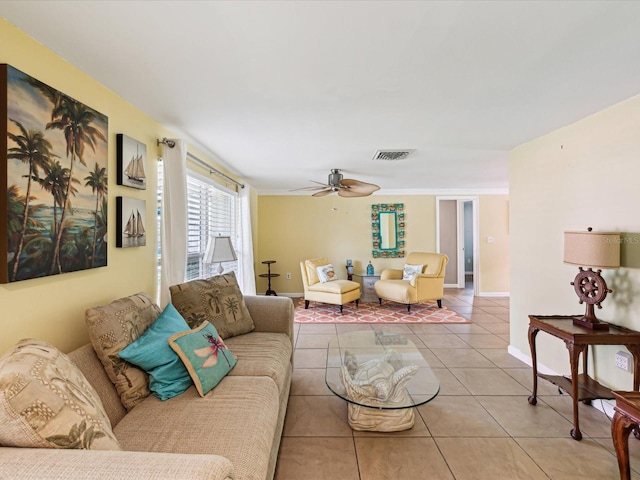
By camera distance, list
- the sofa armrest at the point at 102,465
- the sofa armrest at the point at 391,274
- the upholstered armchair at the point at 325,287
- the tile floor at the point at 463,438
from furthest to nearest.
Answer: the sofa armrest at the point at 391,274, the upholstered armchair at the point at 325,287, the tile floor at the point at 463,438, the sofa armrest at the point at 102,465

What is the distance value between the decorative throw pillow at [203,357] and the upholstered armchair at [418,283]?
148 inches

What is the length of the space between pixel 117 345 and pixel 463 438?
6.95 ft

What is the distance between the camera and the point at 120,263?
6.69ft

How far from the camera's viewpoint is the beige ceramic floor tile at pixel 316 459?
1.65 m

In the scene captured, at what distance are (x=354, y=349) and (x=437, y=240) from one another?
14.2 ft

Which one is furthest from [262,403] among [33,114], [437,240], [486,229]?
[486,229]

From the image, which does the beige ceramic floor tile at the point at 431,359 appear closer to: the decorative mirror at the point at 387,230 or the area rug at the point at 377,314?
the area rug at the point at 377,314

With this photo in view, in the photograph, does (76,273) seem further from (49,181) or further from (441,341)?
(441,341)

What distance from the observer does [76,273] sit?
1.67 metres

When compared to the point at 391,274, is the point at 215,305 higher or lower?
higher

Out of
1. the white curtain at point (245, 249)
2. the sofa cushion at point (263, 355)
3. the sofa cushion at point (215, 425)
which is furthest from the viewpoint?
the white curtain at point (245, 249)

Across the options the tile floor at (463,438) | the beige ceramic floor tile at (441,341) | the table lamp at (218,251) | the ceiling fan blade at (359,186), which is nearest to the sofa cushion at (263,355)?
the tile floor at (463,438)

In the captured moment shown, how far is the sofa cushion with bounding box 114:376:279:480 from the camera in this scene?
118 centimetres

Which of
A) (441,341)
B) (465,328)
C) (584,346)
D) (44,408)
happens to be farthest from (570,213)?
(44,408)
